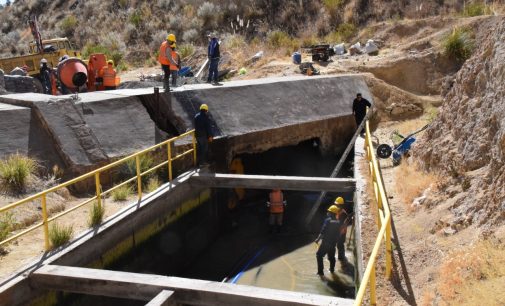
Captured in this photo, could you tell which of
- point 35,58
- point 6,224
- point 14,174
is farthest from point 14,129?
point 35,58

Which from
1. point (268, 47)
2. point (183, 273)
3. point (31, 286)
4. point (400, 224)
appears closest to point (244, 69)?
point (268, 47)

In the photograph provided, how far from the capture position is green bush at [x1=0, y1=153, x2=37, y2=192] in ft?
33.0

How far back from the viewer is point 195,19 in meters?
36.2

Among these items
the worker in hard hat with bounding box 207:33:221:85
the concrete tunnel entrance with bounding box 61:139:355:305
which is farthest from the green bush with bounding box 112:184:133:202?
the worker in hard hat with bounding box 207:33:221:85

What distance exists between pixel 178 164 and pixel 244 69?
1164cm

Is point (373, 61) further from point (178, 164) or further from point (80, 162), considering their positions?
point (80, 162)

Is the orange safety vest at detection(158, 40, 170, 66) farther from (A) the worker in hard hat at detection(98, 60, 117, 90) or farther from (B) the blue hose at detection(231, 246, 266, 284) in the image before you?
(B) the blue hose at detection(231, 246, 266, 284)

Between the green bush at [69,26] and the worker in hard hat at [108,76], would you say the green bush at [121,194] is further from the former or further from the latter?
the green bush at [69,26]

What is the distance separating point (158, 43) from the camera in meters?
34.6

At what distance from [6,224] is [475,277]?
280 inches

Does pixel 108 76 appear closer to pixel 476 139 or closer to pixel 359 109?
pixel 359 109

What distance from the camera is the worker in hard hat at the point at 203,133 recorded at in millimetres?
12570

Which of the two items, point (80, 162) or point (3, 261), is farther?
point (80, 162)

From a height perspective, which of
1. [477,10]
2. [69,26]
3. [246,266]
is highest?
[69,26]
